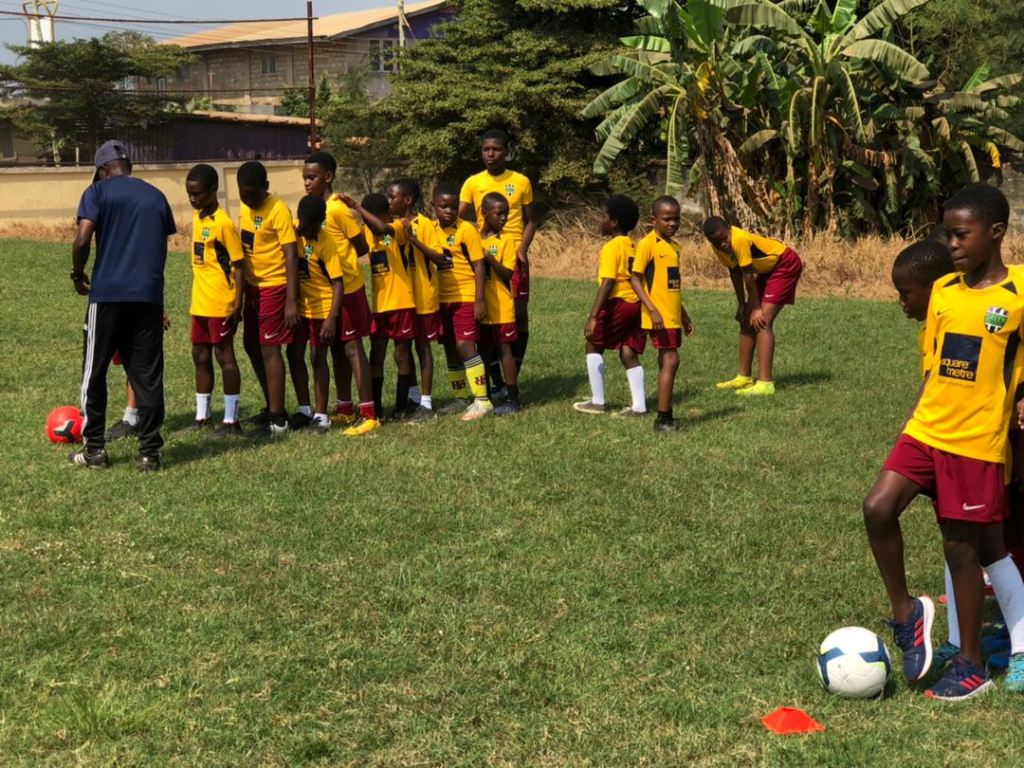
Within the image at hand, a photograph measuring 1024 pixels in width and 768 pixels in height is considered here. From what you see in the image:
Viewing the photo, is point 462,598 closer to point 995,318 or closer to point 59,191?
point 995,318

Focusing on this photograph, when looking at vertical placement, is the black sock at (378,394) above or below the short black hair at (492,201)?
below

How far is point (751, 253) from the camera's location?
1073cm

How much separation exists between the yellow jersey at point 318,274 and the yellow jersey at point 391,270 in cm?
50

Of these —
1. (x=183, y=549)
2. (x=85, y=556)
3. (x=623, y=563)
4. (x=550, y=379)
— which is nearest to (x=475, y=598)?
(x=623, y=563)

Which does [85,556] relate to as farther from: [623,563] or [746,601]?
[746,601]

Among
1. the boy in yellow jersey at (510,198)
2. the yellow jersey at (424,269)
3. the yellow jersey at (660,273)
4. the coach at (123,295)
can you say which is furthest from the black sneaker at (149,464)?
the yellow jersey at (660,273)

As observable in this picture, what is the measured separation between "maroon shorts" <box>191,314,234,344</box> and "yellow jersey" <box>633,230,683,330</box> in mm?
3134

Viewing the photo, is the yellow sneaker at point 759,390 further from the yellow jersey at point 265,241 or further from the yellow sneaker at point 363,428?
the yellow jersey at point 265,241

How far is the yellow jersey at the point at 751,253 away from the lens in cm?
1045

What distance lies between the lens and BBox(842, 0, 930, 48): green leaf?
18.2 metres

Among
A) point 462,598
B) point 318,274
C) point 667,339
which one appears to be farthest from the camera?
point 667,339

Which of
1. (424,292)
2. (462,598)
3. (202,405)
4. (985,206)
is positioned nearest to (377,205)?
(424,292)

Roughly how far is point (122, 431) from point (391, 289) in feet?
7.66

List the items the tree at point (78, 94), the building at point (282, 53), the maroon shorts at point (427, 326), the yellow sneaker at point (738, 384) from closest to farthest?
1. the maroon shorts at point (427, 326)
2. the yellow sneaker at point (738, 384)
3. the tree at point (78, 94)
4. the building at point (282, 53)
